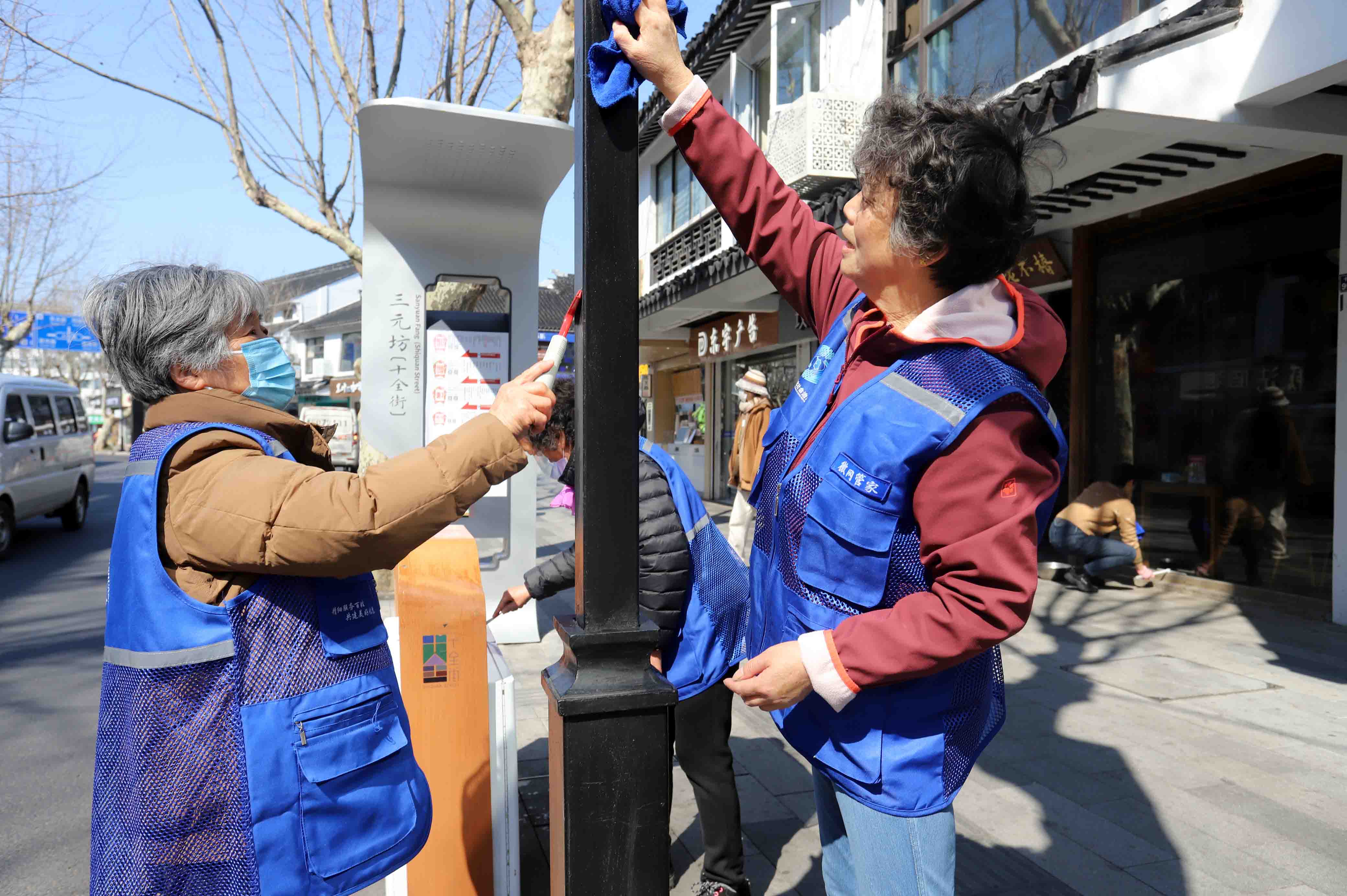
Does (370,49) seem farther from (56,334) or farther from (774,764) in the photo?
(56,334)

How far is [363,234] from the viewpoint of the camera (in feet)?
A: 18.4

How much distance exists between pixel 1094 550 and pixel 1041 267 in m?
3.04

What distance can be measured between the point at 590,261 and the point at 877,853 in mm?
1071

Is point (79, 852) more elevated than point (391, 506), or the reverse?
point (391, 506)

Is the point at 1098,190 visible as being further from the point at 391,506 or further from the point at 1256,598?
the point at 391,506

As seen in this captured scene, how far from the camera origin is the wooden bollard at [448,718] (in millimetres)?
2512

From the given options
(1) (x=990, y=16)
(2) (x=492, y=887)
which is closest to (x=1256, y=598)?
(1) (x=990, y=16)

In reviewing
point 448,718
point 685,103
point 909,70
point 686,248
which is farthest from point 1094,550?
point 686,248

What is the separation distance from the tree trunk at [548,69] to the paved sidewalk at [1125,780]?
4006 mm

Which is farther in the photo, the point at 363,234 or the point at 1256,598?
the point at 1256,598

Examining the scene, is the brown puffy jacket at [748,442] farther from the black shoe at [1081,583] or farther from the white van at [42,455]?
the white van at [42,455]

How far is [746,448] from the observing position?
851cm

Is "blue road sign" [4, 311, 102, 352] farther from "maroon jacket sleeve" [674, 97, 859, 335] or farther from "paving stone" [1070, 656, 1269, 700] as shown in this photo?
"maroon jacket sleeve" [674, 97, 859, 335]

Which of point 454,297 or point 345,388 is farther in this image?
point 345,388
